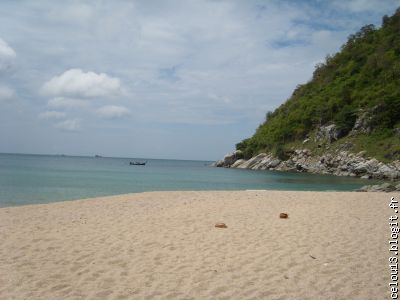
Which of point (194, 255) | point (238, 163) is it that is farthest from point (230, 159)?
point (194, 255)

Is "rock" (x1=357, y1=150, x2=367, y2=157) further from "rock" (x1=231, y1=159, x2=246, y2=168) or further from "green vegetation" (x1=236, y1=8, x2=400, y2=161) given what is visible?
"rock" (x1=231, y1=159, x2=246, y2=168)

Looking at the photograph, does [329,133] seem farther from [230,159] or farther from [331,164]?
[230,159]

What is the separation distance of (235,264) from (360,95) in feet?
289

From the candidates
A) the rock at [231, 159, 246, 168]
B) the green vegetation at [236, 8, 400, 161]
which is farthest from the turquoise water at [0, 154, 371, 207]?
the rock at [231, 159, 246, 168]

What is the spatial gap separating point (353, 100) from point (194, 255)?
87.5m

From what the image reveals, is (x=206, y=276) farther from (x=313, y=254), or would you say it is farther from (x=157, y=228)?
(x=157, y=228)

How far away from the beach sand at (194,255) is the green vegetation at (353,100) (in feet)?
184

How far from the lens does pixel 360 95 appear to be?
87.1 m

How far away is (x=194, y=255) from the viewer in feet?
29.6

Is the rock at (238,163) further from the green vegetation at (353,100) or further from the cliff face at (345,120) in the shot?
the green vegetation at (353,100)

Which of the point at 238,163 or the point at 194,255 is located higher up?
the point at 238,163

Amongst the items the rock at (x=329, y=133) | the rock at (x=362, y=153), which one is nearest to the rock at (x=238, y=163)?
the rock at (x=329, y=133)

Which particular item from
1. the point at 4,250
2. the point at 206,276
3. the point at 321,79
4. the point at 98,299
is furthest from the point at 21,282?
the point at 321,79

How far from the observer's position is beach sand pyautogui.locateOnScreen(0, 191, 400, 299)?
6.77m
